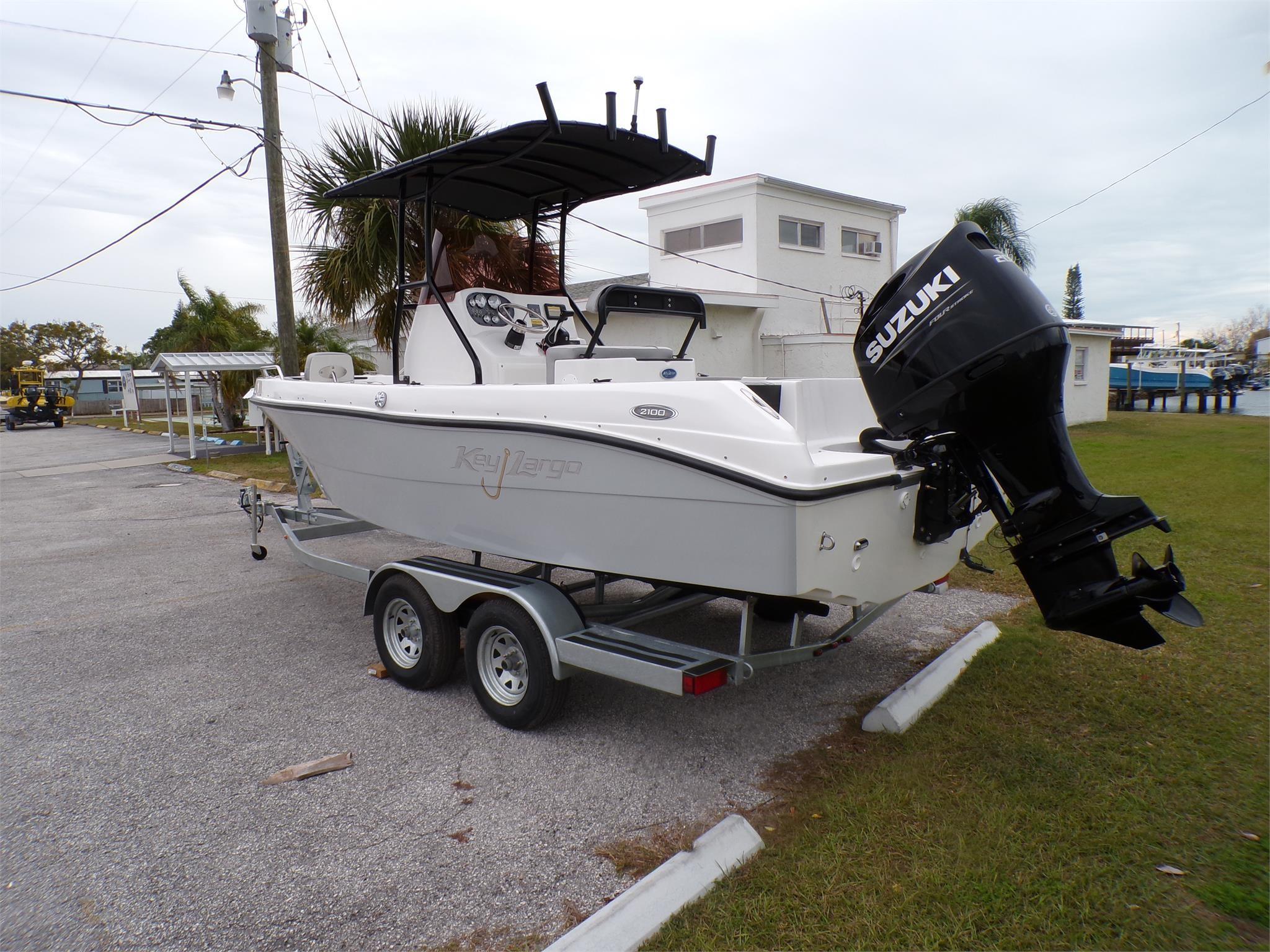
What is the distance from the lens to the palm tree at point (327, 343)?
16.4 m

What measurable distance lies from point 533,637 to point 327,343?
1475 cm

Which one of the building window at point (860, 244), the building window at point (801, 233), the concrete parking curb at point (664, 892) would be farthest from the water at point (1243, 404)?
the concrete parking curb at point (664, 892)

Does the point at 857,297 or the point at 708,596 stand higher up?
the point at 857,297

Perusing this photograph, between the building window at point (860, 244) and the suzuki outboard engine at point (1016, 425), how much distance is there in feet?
56.4

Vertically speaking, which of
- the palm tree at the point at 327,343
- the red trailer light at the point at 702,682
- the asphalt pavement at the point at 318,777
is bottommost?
the asphalt pavement at the point at 318,777

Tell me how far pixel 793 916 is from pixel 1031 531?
1623mm

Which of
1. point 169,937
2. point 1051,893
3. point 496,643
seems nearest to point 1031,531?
point 1051,893

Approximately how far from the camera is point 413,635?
454 cm

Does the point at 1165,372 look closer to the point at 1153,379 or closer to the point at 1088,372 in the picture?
the point at 1153,379

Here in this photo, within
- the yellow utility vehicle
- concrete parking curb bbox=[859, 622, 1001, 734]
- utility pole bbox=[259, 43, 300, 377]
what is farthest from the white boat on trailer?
the yellow utility vehicle

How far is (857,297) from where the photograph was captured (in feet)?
63.5

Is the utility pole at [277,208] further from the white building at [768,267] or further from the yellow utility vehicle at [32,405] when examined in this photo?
the yellow utility vehicle at [32,405]

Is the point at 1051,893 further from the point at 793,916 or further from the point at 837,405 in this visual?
the point at 837,405

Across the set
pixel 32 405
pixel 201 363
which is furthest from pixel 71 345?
Result: pixel 201 363
